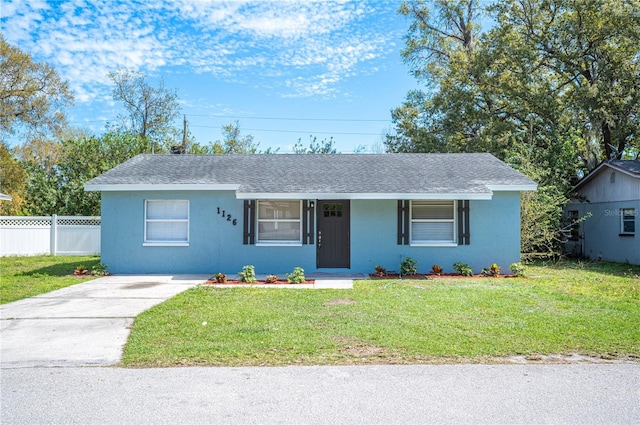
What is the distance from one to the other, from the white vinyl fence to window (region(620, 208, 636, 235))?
69.1 ft

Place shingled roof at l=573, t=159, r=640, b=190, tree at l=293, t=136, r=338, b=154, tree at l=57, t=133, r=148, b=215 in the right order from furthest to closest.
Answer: tree at l=293, t=136, r=338, b=154 < tree at l=57, t=133, r=148, b=215 < shingled roof at l=573, t=159, r=640, b=190

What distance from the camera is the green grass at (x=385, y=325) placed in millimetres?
5449

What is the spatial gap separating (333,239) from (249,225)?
2.53m

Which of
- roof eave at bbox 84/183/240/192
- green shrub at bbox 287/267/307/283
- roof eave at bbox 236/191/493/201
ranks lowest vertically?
green shrub at bbox 287/267/307/283

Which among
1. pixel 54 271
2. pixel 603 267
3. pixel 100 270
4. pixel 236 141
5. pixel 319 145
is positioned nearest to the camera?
pixel 100 270

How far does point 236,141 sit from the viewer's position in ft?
121

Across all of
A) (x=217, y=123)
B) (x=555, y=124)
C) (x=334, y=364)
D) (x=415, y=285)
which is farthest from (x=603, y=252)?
(x=217, y=123)

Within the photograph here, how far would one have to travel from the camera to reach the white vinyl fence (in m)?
18.0

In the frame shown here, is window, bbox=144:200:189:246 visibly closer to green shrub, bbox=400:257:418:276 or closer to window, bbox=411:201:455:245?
green shrub, bbox=400:257:418:276

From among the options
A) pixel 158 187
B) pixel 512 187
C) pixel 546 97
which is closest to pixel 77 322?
pixel 158 187

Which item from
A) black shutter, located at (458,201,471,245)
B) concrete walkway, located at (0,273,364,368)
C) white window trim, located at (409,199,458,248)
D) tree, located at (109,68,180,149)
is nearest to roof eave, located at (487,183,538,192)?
black shutter, located at (458,201,471,245)

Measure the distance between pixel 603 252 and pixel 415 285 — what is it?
446 inches

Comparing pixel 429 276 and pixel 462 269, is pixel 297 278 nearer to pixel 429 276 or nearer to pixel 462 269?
pixel 429 276

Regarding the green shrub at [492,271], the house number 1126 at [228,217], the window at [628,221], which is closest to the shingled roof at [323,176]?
the house number 1126 at [228,217]
